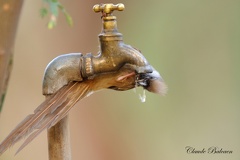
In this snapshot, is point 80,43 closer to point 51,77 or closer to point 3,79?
point 51,77

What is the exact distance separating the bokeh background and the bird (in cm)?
84

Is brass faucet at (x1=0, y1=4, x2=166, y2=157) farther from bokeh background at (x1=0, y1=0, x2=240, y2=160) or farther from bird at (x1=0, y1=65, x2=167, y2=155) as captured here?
bokeh background at (x1=0, y1=0, x2=240, y2=160)

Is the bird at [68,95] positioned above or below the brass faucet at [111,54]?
below

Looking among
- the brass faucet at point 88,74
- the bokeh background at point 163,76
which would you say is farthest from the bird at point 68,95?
the bokeh background at point 163,76

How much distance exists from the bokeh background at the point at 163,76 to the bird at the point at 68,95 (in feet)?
2.77

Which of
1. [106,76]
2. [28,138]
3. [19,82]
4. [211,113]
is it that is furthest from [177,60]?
[28,138]

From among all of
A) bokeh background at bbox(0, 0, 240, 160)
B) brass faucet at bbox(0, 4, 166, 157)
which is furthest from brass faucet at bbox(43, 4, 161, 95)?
bokeh background at bbox(0, 0, 240, 160)

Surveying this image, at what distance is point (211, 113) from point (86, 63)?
99 cm

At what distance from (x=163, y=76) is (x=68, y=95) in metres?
0.92

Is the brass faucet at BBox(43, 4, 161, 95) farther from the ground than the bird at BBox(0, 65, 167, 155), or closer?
farther from the ground

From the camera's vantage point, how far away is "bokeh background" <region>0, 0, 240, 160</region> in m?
1.55

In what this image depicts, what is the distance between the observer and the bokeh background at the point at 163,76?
5.08ft

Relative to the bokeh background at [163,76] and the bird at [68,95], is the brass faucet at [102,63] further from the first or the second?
the bokeh background at [163,76]

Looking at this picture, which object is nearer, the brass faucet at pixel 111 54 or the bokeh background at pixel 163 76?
the brass faucet at pixel 111 54
